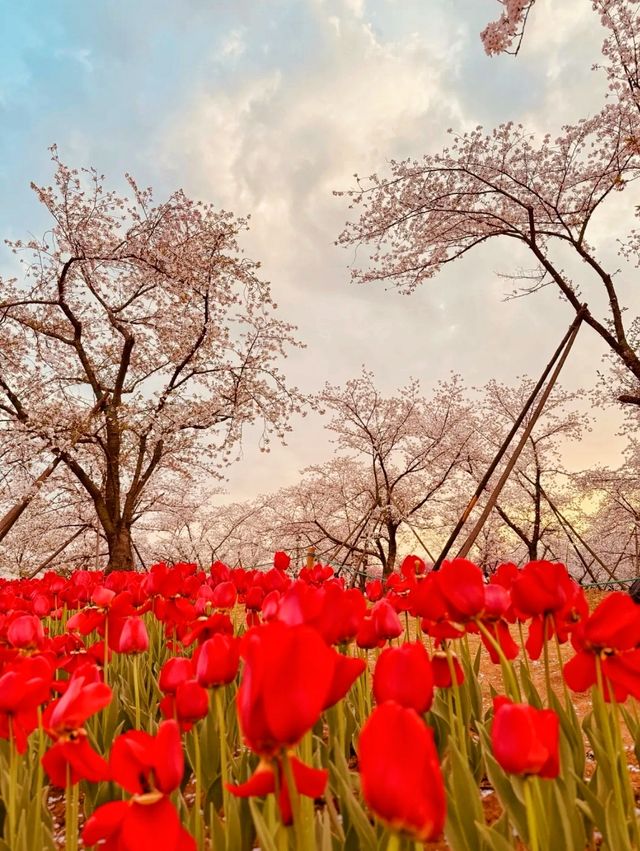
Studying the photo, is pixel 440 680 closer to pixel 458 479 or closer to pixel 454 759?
pixel 454 759

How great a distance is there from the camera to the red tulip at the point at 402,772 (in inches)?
23.2

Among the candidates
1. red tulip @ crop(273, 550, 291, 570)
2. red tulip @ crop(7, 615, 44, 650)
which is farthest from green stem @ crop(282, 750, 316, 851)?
red tulip @ crop(273, 550, 291, 570)

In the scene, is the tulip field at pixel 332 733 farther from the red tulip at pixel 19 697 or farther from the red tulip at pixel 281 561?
the red tulip at pixel 281 561

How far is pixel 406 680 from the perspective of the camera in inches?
35.1

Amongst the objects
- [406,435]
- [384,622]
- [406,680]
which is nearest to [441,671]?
[384,622]

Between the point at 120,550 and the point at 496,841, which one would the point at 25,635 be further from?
the point at 120,550

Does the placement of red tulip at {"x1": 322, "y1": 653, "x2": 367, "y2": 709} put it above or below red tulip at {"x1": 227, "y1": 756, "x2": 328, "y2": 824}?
above

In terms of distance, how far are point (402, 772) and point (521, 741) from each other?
12.5 inches

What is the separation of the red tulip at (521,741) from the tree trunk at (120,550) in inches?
450

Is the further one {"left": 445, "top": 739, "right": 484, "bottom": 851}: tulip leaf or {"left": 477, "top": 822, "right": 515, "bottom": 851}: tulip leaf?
{"left": 445, "top": 739, "right": 484, "bottom": 851}: tulip leaf

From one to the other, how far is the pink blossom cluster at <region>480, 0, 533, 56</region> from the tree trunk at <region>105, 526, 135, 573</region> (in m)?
10.4

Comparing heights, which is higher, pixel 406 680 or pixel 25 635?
pixel 25 635

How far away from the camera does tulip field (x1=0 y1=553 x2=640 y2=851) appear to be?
0.64m

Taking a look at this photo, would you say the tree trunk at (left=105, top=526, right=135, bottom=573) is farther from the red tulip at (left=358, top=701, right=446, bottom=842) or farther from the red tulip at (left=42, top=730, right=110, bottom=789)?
the red tulip at (left=358, top=701, right=446, bottom=842)
